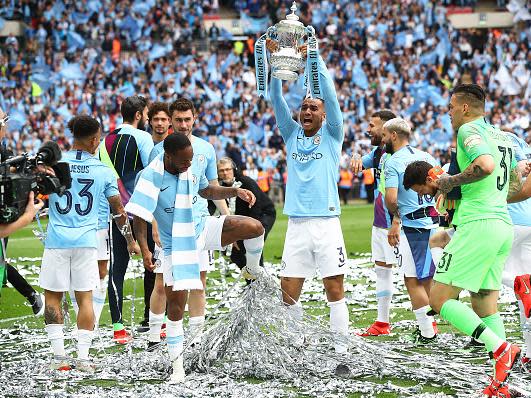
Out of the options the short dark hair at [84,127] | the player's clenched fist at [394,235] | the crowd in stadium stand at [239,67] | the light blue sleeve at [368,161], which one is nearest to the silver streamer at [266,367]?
the player's clenched fist at [394,235]

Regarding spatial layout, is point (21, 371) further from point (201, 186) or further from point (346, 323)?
point (346, 323)

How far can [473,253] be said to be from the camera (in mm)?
6527

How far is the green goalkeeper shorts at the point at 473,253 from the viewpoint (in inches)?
257

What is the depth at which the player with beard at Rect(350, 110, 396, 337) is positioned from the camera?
9422 millimetres

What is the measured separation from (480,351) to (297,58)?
3.10 metres

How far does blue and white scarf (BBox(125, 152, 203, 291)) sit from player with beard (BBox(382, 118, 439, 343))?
2401mm

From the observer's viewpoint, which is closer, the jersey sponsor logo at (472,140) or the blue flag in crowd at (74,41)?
the jersey sponsor logo at (472,140)

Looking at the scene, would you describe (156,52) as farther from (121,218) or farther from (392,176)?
(121,218)

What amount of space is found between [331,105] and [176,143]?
5.02 feet

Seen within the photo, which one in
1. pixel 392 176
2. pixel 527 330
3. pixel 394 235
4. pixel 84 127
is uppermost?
pixel 84 127

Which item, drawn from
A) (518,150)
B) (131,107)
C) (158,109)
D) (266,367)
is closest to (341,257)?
(266,367)

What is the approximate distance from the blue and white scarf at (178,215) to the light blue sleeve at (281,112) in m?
1.29

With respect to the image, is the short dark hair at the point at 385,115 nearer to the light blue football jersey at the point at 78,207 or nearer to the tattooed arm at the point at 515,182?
the tattooed arm at the point at 515,182

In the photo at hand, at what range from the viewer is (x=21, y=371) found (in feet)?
24.7
